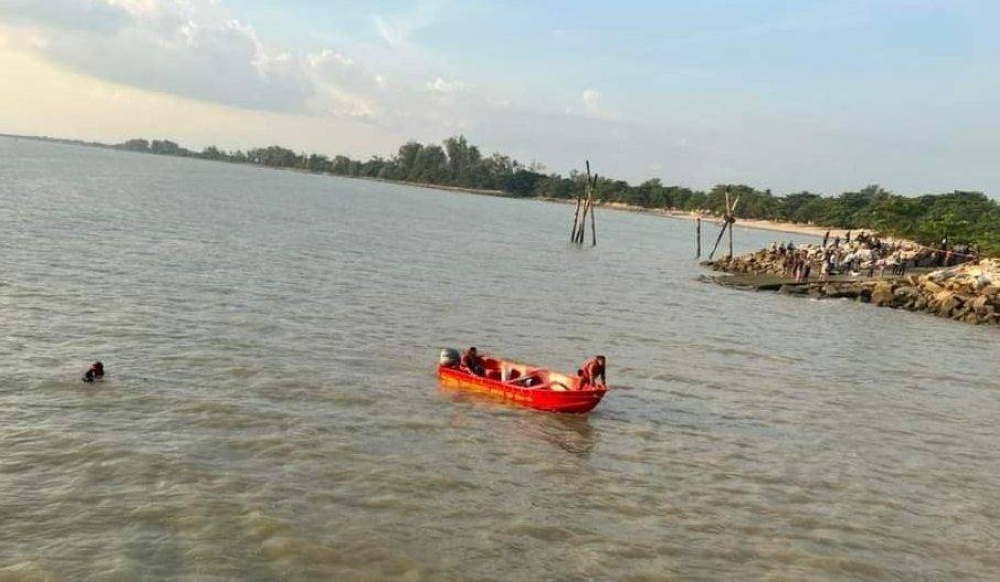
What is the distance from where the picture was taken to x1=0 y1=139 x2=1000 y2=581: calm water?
1145 cm

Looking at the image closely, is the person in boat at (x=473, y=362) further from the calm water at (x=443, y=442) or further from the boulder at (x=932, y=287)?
the boulder at (x=932, y=287)

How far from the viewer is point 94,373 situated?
17.4 m

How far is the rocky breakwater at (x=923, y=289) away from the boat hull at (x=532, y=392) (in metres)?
30.1

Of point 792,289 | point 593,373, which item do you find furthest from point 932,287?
point 593,373

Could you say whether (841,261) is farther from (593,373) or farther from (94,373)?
(94,373)

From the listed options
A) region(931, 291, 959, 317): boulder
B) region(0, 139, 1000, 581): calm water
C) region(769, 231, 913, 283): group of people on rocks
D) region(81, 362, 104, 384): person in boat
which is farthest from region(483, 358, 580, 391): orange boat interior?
region(769, 231, 913, 283): group of people on rocks

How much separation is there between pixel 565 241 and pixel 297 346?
193 ft

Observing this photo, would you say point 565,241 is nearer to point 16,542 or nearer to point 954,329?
point 954,329

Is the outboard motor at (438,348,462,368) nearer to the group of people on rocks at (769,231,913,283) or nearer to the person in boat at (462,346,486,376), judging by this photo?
the person in boat at (462,346,486,376)

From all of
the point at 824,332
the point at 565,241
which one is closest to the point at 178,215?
the point at 565,241

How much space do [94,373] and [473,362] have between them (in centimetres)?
889

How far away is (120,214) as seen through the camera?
5616 centimetres

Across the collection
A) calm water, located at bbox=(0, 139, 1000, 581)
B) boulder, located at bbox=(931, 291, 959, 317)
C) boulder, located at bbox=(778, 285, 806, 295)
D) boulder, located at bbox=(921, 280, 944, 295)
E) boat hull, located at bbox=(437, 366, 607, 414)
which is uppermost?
boulder, located at bbox=(921, 280, 944, 295)

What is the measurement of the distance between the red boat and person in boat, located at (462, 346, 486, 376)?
101 mm
